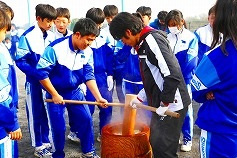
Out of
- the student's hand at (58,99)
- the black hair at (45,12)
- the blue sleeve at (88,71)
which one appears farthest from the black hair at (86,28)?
the black hair at (45,12)

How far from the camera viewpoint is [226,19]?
2131 mm

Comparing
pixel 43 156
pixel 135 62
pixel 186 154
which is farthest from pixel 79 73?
pixel 186 154

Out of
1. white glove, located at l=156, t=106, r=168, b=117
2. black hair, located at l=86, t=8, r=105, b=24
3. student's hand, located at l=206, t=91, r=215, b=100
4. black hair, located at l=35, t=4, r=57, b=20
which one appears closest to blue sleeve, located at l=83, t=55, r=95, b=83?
black hair, located at l=35, t=4, r=57, b=20

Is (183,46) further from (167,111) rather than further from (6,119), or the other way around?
(6,119)

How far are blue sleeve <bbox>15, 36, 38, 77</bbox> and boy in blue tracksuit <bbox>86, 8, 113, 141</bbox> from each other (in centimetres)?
87

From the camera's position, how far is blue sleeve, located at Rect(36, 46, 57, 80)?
3439mm

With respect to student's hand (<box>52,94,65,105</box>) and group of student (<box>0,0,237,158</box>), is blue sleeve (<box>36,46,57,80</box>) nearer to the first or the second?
group of student (<box>0,0,237,158</box>)

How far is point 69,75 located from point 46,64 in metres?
0.28

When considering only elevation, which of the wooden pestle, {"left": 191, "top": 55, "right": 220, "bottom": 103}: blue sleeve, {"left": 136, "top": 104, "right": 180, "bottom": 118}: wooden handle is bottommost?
the wooden pestle

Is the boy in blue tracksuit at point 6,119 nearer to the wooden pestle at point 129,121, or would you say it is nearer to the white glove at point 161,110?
the wooden pestle at point 129,121

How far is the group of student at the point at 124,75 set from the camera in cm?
222

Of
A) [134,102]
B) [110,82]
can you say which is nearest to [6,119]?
[134,102]

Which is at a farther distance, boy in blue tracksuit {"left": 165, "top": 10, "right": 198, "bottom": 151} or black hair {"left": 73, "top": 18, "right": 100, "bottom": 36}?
boy in blue tracksuit {"left": 165, "top": 10, "right": 198, "bottom": 151}

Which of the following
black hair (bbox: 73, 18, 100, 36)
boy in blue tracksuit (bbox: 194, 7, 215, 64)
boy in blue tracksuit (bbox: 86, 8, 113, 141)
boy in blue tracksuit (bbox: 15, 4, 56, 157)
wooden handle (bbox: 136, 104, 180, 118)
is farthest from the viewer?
boy in blue tracksuit (bbox: 194, 7, 215, 64)
